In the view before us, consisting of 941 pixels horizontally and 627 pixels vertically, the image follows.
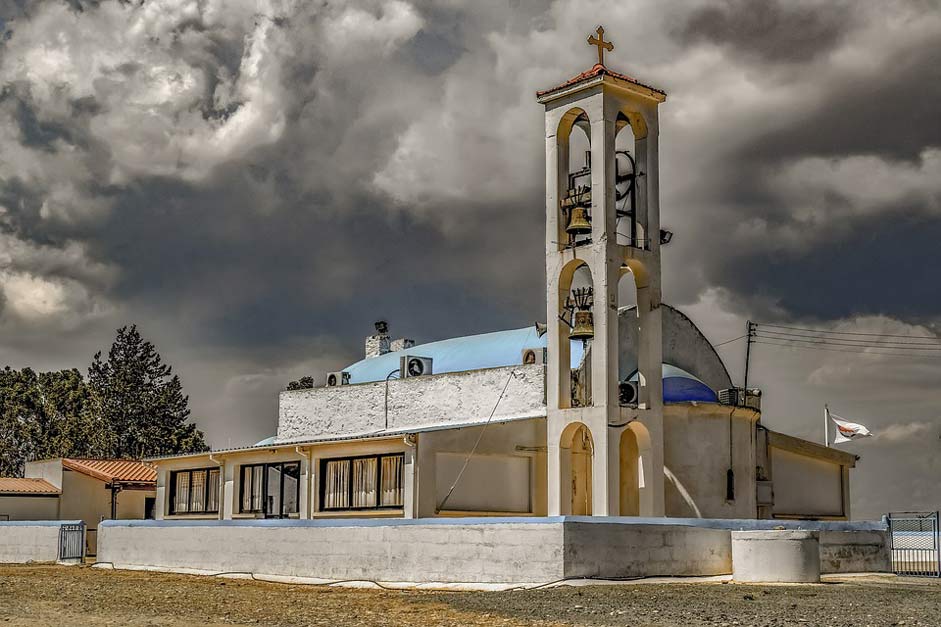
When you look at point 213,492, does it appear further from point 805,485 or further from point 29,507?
point 805,485

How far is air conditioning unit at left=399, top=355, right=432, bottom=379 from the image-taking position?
39.8 m

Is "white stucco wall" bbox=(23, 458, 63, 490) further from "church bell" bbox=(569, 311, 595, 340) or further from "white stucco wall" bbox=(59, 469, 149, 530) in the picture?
"church bell" bbox=(569, 311, 595, 340)

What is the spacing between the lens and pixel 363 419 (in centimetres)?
3984

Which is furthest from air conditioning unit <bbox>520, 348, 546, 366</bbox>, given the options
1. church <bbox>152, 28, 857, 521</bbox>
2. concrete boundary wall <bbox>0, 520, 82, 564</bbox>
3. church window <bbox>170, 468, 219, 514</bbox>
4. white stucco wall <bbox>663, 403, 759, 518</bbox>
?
concrete boundary wall <bbox>0, 520, 82, 564</bbox>

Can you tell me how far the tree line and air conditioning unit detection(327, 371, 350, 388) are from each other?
30.3 metres

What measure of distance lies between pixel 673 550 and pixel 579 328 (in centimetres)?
668

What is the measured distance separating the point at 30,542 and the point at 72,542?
161 centimetres

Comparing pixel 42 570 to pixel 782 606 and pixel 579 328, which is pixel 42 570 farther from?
pixel 782 606

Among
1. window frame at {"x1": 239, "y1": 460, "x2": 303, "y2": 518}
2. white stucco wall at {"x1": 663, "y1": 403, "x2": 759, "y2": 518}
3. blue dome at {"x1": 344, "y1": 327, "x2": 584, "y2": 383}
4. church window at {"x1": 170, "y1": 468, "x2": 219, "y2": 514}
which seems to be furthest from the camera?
church window at {"x1": 170, "y1": 468, "x2": 219, "y2": 514}

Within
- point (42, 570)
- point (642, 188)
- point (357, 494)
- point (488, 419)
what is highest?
point (642, 188)

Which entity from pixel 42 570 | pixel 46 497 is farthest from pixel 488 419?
pixel 46 497

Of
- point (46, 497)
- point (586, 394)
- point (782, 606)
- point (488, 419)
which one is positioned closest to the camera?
point (782, 606)

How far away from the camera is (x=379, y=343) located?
4694cm

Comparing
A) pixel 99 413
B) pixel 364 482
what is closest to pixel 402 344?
pixel 364 482
